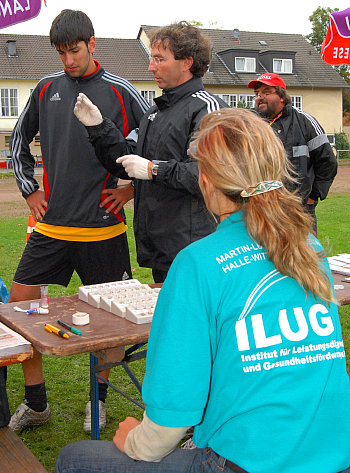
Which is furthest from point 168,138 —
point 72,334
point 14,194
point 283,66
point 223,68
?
point 283,66

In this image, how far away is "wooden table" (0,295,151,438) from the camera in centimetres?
209

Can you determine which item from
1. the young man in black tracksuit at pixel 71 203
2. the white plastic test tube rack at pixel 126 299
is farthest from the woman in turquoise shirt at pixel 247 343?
the young man in black tracksuit at pixel 71 203

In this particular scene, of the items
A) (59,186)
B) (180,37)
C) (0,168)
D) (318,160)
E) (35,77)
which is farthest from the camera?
(35,77)

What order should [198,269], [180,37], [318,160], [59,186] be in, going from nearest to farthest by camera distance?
[198,269]
[180,37]
[59,186]
[318,160]

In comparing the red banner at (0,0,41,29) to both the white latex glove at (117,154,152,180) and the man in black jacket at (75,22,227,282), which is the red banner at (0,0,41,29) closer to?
the man in black jacket at (75,22,227,282)

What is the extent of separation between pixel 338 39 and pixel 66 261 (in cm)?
390

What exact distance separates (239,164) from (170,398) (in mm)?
629

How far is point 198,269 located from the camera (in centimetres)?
147

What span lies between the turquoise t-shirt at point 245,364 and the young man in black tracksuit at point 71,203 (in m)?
1.94

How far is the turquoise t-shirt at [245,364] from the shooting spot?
146cm

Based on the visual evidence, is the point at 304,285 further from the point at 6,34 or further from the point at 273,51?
the point at 273,51

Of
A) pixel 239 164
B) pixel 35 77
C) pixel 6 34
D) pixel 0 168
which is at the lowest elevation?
pixel 0 168

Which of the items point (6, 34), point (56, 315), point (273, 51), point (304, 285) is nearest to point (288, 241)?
point (304, 285)

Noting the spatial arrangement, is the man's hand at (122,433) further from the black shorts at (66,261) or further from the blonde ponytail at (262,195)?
the black shorts at (66,261)
